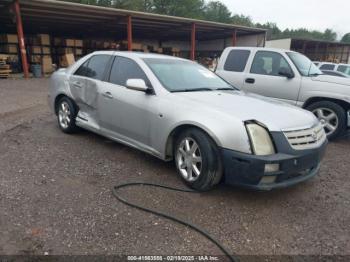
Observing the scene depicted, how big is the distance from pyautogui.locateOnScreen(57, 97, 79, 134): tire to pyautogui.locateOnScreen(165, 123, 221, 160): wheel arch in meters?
2.30

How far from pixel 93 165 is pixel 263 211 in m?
2.32

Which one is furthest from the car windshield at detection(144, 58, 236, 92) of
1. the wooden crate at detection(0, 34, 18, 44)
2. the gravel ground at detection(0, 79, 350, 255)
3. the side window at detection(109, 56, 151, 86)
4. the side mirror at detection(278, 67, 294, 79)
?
the wooden crate at detection(0, 34, 18, 44)

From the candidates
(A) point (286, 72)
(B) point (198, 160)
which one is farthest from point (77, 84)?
(A) point (286, 72)

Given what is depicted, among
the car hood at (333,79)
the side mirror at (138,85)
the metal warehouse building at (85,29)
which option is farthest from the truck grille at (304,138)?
the metal warehouse building at (85,29)

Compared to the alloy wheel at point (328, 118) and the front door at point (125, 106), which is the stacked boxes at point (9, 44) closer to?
the front door at point (125, 106)

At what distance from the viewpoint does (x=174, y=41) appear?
2961 centimetres

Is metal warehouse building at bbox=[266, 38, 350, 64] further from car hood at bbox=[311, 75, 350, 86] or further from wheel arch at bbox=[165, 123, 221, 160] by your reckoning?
wheel arch at bbox=[165, 123, 221, 160]

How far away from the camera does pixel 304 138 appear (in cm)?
316

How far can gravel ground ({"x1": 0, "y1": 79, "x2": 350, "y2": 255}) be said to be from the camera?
2.47m

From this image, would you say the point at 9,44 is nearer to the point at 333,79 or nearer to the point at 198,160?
the point at 333,79

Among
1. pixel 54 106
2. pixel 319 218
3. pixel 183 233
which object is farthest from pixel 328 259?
pixel 54 106

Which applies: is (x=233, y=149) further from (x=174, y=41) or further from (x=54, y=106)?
(x=174, y=41)

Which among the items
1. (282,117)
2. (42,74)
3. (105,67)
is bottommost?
(42,74)

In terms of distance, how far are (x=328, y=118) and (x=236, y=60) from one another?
2.39 meters
